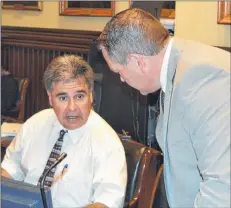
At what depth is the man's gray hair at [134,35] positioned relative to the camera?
5.10ft

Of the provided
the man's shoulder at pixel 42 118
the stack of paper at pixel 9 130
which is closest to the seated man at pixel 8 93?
the stack of paper at pixel 9 130

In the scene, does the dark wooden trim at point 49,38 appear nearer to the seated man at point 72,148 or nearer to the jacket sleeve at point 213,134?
the seated man at point 72,148

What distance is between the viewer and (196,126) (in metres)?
1.48

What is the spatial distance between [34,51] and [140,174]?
11.4 feet

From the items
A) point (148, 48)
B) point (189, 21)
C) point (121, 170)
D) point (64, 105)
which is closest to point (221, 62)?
point (148, 48)

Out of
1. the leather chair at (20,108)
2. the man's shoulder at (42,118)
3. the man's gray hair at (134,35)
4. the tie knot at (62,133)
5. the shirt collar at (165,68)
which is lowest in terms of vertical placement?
the leather chair at (20,108)

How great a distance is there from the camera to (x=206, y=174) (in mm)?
1452

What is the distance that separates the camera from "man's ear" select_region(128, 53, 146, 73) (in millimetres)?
1579

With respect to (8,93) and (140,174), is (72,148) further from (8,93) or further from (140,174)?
(8,93)

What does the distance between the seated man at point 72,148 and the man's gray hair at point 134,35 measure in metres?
0.88

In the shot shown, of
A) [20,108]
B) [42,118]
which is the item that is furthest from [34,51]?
[42,118]

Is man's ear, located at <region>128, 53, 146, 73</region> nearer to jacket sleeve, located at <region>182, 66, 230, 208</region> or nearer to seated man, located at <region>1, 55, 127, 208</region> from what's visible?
jacket sleeve, located at <region>182, 66, 230, 208</region>

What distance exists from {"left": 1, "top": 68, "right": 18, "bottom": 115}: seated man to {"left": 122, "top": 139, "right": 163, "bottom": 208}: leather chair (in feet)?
8.65

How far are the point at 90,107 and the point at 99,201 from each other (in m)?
0.50
